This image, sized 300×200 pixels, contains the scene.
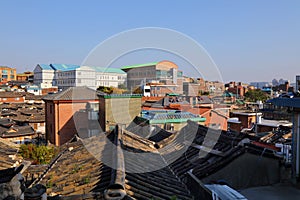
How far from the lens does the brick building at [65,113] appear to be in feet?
53.1

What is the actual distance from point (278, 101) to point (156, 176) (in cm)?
216

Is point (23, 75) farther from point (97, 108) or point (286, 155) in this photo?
point (286, 155)

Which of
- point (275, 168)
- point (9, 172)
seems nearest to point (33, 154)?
point (9, 172)

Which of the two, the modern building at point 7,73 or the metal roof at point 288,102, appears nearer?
the metal roof at point 288,102

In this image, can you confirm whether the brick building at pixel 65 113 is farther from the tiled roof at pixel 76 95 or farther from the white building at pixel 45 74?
the white building at pixel 45 74

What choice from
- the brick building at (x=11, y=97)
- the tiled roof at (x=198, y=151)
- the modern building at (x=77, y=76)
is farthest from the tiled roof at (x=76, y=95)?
the brick building at (x=11, y=97)

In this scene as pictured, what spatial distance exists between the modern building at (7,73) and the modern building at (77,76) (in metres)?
9.65

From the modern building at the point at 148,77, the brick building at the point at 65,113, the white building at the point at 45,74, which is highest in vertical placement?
the white building at the point at 45,74

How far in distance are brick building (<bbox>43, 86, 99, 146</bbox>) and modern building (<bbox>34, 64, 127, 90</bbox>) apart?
2119mm

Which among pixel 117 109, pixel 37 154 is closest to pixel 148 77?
Answer: pixel 117 109

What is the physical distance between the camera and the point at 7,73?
56750 millimetres

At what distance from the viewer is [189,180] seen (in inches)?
144

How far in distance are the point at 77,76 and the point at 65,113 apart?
9.17m

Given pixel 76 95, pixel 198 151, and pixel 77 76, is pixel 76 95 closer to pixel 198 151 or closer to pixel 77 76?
pixel 77 76
